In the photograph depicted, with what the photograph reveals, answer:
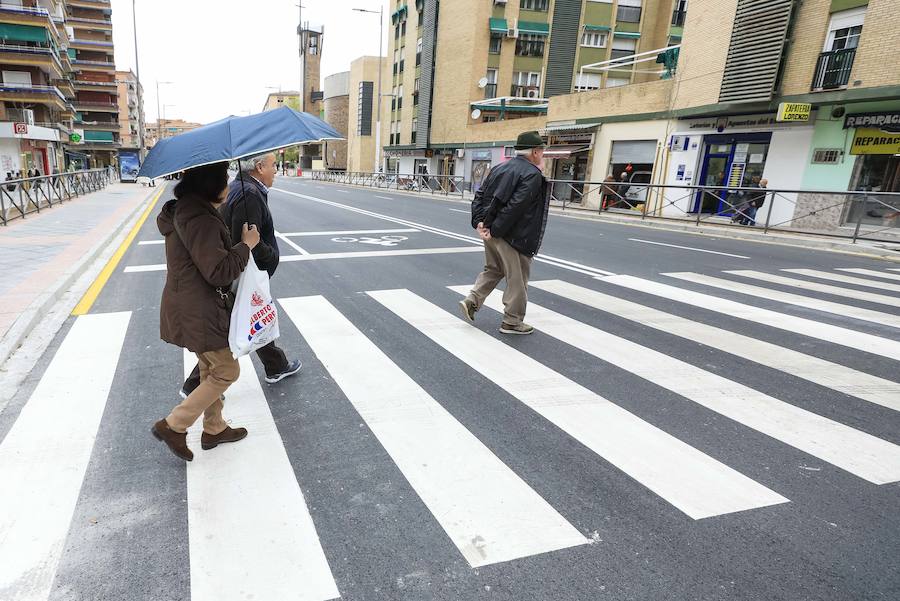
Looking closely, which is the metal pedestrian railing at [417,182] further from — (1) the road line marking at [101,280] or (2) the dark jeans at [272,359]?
(2) the dark jeans at [272,359]

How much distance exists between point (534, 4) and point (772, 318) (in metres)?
→ 42.2

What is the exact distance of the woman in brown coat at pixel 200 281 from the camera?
2.64 metres

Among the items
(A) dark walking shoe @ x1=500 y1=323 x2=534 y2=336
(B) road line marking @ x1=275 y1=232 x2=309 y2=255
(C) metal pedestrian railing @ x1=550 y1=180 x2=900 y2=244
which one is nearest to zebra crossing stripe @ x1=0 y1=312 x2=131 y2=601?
(A) dark walking shoe @ x1=500 y1=323 x2=534 y2=336

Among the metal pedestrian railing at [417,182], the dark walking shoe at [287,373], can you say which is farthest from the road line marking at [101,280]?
the metal pedestrian railing at [417,182]

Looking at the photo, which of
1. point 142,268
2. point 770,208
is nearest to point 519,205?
point 142,268

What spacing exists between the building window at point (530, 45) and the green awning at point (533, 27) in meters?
0.29

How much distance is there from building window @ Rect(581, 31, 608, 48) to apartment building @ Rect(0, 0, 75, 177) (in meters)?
40.3

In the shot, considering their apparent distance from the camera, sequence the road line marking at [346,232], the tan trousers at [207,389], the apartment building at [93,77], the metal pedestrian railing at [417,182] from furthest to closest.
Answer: the apartment building at [93,77] → the metal pedestrian railing at [417,182] → the road line marking at [346,232] → the tan trousers at [207,389]

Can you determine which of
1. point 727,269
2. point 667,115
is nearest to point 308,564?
point 727,269

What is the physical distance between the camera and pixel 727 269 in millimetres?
9336

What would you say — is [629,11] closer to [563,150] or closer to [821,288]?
[563,150]

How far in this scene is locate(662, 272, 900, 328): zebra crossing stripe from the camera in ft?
20.5

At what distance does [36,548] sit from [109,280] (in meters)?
5.90

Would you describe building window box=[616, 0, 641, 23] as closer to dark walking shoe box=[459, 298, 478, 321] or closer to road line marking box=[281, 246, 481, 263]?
road line marking box=[281, 246, 481, 263]
